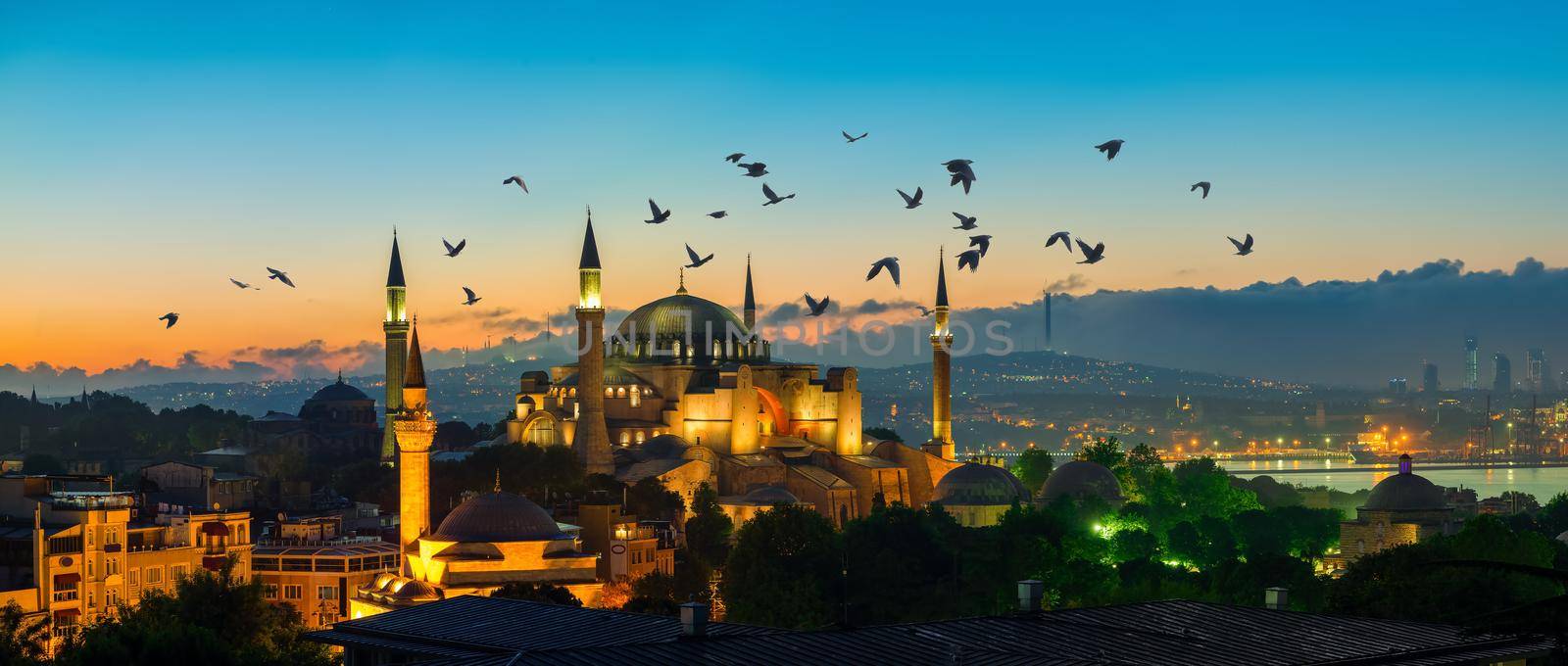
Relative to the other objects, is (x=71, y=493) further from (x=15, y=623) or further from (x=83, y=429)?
(x=83, y=429)

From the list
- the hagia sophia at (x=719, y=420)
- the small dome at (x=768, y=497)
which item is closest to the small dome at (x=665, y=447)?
the hagia sophia at (x=719, y=420)

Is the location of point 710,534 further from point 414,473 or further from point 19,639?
point 19,639

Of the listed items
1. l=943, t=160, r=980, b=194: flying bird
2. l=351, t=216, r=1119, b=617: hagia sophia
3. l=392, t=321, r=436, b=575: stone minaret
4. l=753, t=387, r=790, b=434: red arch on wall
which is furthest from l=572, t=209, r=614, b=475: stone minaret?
l=943, t=160, r=980, b=194: flying bird

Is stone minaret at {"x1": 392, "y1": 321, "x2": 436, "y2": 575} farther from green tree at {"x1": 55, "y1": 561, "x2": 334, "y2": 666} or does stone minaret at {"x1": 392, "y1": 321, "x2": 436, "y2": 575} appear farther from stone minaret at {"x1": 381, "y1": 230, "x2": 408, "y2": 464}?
stone minaret at {"x1": 381, "y1": 230, "x2": 408, "y2": 464}

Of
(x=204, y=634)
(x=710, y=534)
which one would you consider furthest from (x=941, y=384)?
(x=204, y=634)

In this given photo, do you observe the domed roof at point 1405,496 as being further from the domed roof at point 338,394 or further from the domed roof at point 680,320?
the domed roof at point 338,394
